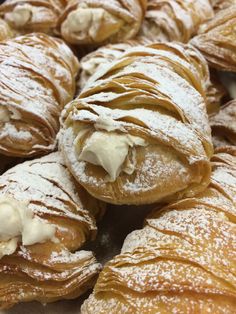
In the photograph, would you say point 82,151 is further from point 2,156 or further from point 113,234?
point 2,156

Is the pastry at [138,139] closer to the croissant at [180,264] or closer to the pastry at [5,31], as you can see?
the croissant at [180,264]

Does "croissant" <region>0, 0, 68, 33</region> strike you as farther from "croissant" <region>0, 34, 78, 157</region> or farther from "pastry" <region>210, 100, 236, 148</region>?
"pastry" <region>210, 100, 236, 148</region>

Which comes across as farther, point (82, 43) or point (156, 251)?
point (82, 43)

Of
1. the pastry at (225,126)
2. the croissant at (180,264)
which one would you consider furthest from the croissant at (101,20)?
the croissant at (180,264)

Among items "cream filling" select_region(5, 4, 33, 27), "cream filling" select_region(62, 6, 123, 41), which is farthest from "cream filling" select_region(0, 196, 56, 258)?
"cream filling" select_region(5, 4, 33, 27)

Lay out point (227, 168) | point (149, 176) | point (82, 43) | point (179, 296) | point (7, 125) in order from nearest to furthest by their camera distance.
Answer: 1. point (179, 296)
2. point (149, 176)
3. point (227, 168)
4. point (7, 125)
5. point (82, 43)

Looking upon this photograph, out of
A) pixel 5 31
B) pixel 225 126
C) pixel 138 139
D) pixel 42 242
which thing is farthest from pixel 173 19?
pixel 42 242

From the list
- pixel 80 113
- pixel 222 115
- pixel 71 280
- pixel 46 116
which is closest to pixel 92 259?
pixel 71 280
